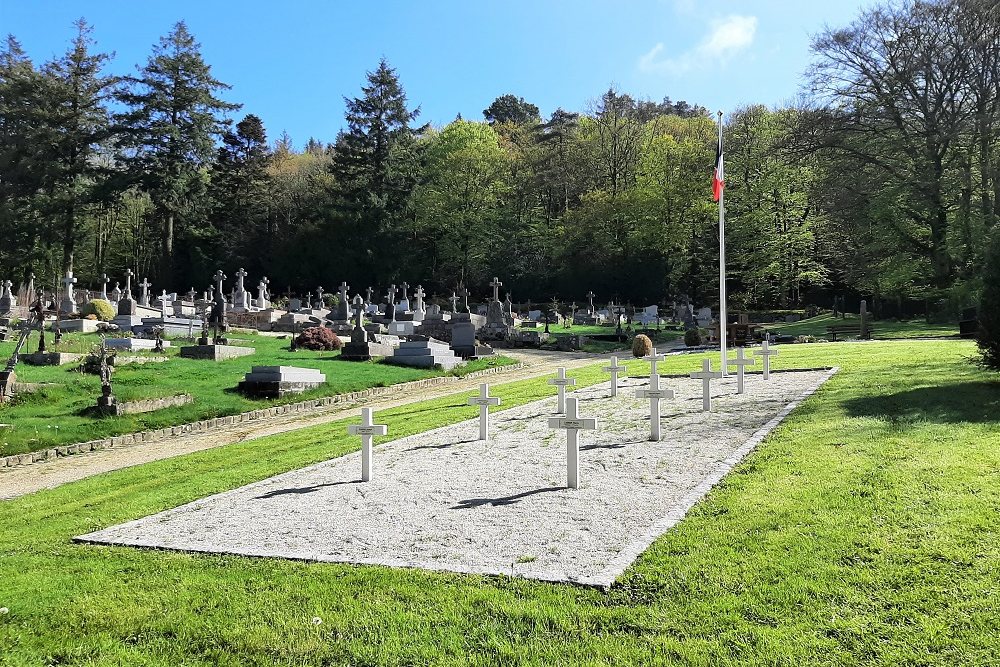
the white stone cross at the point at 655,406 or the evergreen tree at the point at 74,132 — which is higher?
the evergreen tree at the point at 74,132

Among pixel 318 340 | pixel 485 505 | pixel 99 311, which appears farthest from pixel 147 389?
pixel 99 311

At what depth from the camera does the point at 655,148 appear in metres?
60.1

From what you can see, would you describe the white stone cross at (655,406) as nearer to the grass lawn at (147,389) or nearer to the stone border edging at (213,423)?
the stone border edging at (213,423)

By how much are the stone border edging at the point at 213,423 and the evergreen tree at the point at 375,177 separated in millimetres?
41065

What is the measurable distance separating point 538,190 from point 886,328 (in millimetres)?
39603

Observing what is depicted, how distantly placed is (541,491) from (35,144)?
58533 millimetres

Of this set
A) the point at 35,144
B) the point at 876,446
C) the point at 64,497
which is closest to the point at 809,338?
the point at 876,446

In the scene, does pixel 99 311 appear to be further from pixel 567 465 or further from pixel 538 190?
pixel 538 190

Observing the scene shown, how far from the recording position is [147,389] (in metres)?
16.3

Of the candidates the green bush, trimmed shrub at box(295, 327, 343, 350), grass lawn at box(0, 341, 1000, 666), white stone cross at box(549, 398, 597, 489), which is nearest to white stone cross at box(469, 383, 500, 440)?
white stone cross at box(549, 398, 597, 489)

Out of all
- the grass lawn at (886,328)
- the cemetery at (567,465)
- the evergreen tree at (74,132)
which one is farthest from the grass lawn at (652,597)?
the evergreen tree at (74,132)

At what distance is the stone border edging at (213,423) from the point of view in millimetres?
12000

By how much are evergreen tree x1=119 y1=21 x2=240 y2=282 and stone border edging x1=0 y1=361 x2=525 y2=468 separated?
42.9 m

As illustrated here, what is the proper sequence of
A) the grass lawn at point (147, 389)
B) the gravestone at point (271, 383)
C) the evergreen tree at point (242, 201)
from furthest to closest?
1. the evergreen tree at point (242, 201)
2. the gravestone at point (271, 383)
3. the grass lawn at point (147, 389)
